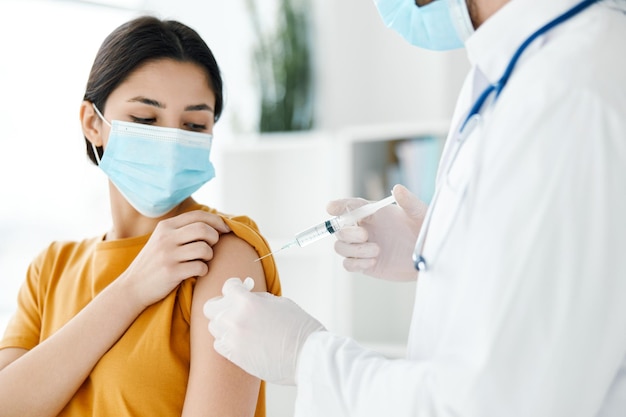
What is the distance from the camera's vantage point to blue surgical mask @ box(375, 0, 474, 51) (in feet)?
3.72

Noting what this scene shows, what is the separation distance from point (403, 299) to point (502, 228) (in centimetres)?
248

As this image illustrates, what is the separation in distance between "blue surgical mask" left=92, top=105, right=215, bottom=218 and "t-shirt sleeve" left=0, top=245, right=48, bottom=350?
0.99ft

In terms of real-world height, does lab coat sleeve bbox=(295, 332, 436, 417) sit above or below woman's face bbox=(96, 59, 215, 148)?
below

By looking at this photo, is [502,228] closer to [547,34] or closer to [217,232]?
[547,34]

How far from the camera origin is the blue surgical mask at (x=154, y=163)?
4.87 feet

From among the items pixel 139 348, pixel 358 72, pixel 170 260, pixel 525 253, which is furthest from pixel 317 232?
pixel 358 72

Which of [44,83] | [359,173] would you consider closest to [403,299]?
[359,173]

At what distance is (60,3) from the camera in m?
3.28

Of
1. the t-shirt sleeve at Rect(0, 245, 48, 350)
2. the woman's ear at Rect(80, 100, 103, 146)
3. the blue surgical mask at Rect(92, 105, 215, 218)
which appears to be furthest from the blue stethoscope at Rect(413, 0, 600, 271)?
the t-shirt sleeve at Rect(0, 245, 48, 350)

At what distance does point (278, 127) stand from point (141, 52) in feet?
6.84

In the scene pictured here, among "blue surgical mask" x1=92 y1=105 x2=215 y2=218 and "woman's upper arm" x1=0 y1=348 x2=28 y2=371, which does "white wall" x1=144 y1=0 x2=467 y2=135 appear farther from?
"woman's upper arm" x1=0 y1=348 x2=28 y2=371

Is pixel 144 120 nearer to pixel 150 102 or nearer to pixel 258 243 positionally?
pixel 150 102

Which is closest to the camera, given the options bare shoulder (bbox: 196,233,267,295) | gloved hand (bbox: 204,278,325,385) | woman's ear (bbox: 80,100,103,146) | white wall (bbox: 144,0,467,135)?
gloved hand (bbox: 204,278,325,385)

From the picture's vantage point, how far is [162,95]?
1477 mm
